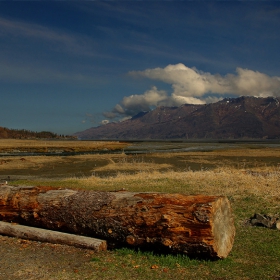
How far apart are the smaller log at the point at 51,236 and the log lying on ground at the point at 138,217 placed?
0.45 metres

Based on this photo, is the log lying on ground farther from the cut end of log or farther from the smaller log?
the smaller log

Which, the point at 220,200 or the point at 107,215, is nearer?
the point at 220,200

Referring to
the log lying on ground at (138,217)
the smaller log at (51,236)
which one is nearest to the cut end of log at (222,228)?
the log lying on ground at (138,217)

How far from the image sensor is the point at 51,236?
31.8ft

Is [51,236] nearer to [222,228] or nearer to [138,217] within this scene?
[138,217]

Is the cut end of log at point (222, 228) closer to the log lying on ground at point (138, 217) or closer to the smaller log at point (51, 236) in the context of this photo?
the log lying on ground at point (138, 217)

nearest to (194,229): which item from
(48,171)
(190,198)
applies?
(190,198)

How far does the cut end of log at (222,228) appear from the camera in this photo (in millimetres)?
8508

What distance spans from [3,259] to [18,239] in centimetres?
174

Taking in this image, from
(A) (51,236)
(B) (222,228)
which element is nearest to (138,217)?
(B) (222,228)

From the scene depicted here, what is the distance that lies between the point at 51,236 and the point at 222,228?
17.1ft

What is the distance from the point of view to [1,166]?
45.6 meters

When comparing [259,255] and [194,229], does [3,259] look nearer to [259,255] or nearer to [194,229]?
[194,229]

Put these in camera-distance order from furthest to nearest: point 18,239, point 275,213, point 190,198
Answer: point 275,213
point 18,239
point 190,198
